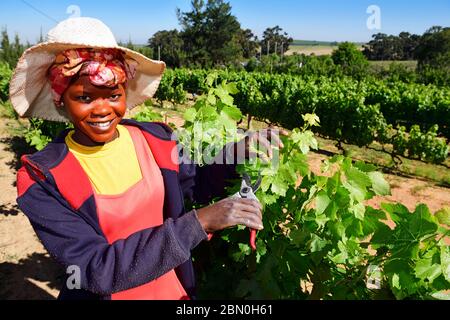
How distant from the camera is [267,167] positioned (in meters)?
1.95

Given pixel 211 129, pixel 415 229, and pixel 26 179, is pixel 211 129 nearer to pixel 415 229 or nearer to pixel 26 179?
pixel 26 179

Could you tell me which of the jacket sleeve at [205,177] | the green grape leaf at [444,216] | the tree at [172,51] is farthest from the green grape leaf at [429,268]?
the tree at [172,51]

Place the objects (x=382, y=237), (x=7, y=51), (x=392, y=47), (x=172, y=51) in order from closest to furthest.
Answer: (x=382, y=237), (x=7, y=51), (x=172, y=51), (x=392, y=47)

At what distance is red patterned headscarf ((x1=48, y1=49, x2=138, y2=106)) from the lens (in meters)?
1.47

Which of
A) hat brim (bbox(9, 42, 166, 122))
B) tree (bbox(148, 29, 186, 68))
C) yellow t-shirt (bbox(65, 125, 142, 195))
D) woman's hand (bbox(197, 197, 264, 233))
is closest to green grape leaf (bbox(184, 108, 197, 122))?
hat brim (bbox(9, 42, 166, 122))

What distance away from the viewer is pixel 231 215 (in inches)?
48.3

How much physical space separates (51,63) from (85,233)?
0.83 meters

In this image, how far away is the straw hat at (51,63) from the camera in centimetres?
149

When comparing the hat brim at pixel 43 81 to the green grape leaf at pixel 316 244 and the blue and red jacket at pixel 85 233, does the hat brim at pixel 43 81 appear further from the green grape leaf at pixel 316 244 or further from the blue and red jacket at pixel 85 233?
the green grape leaf at pixel 316 244

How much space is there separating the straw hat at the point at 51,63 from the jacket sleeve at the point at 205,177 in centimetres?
51

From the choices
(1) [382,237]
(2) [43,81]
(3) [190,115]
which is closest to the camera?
(1) [382,237]

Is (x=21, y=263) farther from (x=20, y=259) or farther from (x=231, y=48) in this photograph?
(x=231, y=48)

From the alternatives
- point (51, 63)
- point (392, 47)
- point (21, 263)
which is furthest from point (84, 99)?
point (392, 47)

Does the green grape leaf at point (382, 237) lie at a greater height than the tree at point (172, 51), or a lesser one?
lesser
